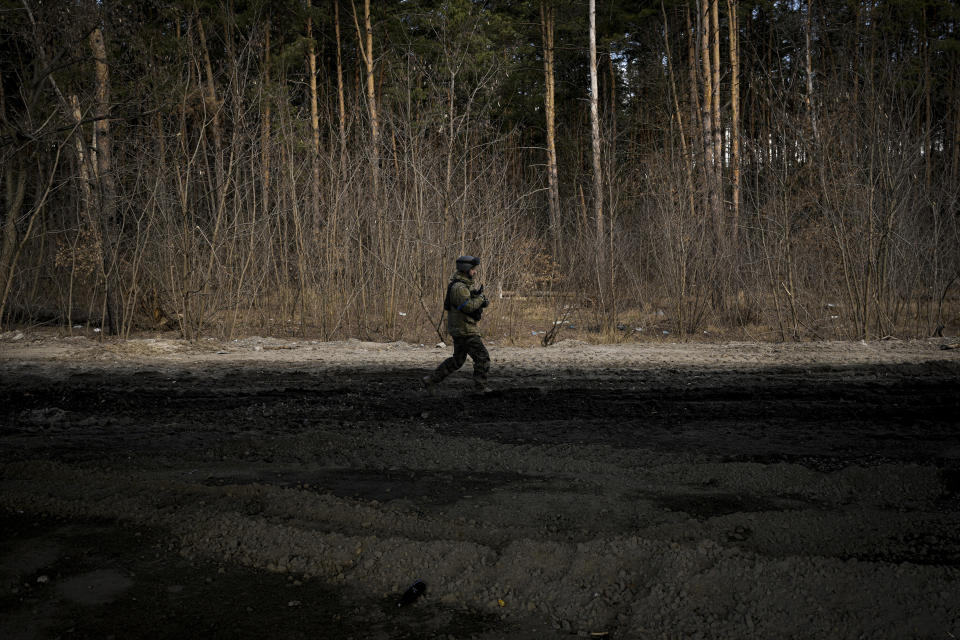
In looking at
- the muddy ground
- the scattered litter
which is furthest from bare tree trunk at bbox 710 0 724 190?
the scattered litter

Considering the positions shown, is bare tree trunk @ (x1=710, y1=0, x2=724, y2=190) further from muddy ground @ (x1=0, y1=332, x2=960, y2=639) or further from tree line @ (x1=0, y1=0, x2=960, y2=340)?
muddy ground @ (x1=0, y1=332, x2=960, y2=639)

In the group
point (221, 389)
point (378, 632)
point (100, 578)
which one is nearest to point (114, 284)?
point (221, 389)

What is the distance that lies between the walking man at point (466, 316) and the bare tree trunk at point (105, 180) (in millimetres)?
8761

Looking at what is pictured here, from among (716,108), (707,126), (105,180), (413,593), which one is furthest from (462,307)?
(716,108)

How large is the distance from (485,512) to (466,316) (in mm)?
4147

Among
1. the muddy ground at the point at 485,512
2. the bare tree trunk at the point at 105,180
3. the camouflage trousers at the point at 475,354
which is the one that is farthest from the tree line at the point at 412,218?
the muddy ground at the point at 485,512

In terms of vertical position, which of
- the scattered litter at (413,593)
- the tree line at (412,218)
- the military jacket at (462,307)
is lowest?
the scattered litter at (413,593)

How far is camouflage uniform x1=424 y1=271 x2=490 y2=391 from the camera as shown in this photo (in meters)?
8.48

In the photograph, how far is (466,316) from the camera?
869 centimetres

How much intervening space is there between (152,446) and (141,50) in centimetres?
1139

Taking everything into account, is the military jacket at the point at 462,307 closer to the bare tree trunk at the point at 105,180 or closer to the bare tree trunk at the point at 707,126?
the bare tree trunk at the point at 105,180

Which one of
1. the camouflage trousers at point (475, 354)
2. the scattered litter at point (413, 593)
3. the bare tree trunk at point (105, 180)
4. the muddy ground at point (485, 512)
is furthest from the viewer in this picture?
the bare tree trunk at point (105, 180)

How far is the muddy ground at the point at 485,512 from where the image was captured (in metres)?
3.45

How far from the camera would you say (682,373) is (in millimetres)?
10258
